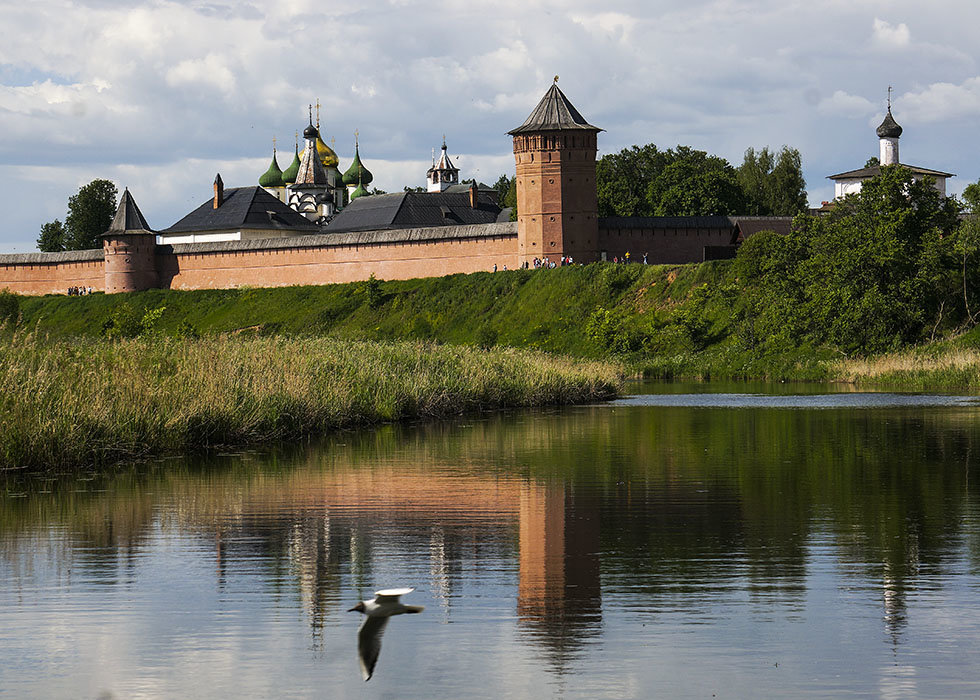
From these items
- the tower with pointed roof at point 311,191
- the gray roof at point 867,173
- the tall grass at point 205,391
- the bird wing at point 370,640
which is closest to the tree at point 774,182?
the gray roof at point 867,173

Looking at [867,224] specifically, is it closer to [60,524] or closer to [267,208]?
[60,524]

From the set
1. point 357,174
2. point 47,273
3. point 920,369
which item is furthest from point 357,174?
point 920,369

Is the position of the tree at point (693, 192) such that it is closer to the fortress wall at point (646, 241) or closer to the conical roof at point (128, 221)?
the fortress wall at point (646, 241)

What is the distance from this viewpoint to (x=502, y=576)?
729cm

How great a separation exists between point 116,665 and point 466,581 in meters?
2.05

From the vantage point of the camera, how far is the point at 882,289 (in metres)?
37.5

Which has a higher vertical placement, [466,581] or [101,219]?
[101,219]

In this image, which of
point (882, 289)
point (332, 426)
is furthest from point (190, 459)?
point (882, 289)

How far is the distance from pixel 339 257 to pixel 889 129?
90.5 ft

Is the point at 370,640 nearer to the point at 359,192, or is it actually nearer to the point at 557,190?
the point at 557,190

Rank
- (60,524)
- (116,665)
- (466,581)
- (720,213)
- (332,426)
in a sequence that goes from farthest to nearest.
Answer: (720,213)
(332,426)
(60,524)
(466,581)
(116,665)

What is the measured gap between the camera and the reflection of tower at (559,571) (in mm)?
6113

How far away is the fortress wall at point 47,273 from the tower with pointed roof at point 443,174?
30.8 m

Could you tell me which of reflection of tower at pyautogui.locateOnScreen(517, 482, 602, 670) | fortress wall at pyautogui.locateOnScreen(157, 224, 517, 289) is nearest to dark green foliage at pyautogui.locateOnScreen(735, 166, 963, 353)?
fortress wall at pyautogui.locateOnScreen(157, 224, 517, 289)
